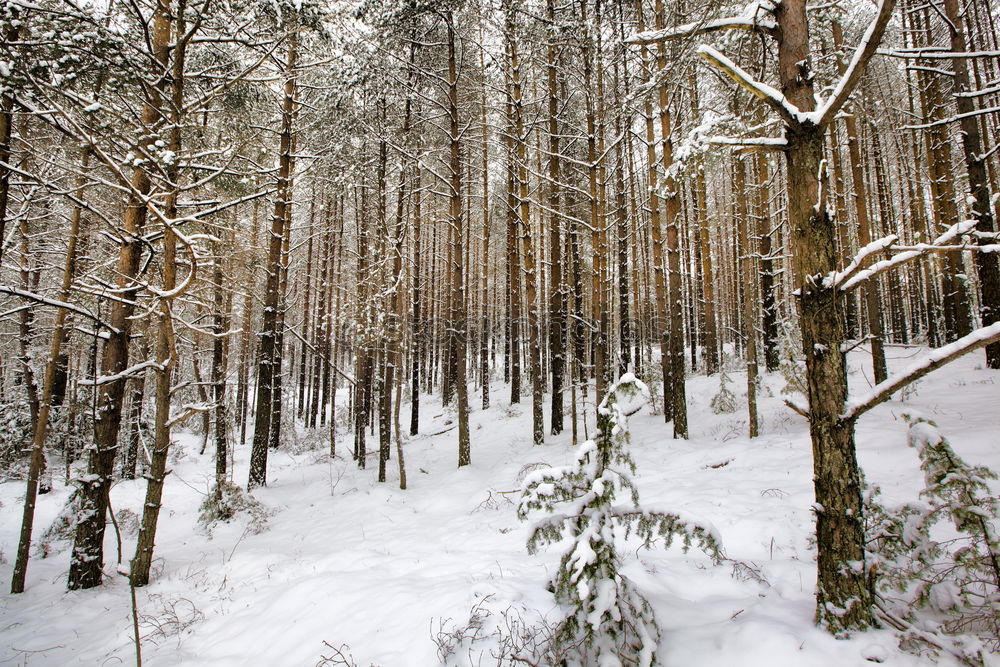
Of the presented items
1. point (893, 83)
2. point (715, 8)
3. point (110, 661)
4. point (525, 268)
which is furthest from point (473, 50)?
point (893, 83)

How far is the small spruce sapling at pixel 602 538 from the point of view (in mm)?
2479

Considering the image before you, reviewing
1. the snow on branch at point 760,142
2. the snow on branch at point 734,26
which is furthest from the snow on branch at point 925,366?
the snow on branch at point 734,26

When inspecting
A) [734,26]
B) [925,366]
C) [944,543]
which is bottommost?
[944,543]

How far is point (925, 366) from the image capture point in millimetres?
2195

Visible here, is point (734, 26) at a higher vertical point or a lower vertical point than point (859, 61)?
higher

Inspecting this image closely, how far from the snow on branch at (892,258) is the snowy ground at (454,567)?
2112 millimetres

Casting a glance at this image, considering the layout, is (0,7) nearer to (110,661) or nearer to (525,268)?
(110,661)

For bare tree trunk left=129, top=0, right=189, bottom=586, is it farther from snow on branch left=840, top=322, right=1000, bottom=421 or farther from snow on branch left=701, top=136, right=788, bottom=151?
snow on branch left=840, top=322, right=1000, bottom=421

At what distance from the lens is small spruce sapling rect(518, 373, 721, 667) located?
8.13ft

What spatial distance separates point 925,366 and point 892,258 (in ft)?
2.12

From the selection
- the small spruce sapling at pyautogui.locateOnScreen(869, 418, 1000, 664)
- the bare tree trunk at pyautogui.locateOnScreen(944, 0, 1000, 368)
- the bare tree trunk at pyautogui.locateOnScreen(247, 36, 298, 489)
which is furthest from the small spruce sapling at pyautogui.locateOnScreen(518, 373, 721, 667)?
the bare tree trunk at pyautogui.locateOnScreen(944, 0, 1000, 368)

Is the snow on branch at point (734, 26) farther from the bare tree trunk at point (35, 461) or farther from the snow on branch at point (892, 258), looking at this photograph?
the bare tree trunk at point (35, 461)

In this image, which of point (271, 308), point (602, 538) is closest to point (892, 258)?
point (602, 538)

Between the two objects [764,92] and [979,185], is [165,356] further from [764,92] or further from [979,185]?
[979,185]
